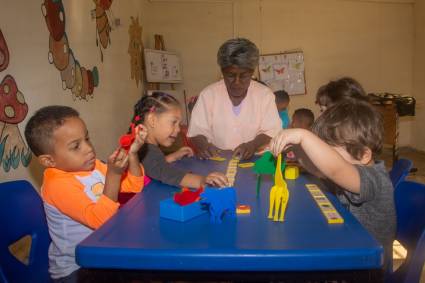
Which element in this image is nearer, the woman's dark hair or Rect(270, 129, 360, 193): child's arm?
Rect(270, 129, 360, 193): child's arm

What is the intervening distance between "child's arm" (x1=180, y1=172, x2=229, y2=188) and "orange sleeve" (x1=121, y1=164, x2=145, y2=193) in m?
0.26

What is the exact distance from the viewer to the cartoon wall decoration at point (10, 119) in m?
2.21

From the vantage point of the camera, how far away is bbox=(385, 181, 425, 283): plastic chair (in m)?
1.22

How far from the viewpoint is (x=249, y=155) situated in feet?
7.14

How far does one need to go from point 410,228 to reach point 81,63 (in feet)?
9.85

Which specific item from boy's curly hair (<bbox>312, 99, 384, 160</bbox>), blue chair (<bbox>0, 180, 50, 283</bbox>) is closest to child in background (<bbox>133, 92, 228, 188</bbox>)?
blue chair (<bbox>0, 180, 50, 283</bbox>)

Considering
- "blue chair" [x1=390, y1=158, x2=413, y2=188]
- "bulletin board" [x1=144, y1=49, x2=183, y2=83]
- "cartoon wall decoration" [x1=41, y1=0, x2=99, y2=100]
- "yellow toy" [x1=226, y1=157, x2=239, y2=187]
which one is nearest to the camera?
"yellow toy" [x1=226, y1=157, x2=239, y2=187]

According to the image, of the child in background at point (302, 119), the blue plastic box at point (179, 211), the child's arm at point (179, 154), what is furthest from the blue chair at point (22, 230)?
the child in background at point (302, 119)

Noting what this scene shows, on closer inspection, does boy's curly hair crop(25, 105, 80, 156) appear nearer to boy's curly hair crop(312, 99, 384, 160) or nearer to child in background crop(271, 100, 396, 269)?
child in background crop(271, 100, 396, 269)

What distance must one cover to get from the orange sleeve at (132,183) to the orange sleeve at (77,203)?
0.25 meters

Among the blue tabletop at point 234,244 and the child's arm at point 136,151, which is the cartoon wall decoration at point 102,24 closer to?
the child's arm at point 136,151

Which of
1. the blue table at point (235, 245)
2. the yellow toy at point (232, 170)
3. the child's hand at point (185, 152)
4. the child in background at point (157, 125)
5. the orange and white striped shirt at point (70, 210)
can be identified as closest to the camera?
the blue table at point (235, 245)

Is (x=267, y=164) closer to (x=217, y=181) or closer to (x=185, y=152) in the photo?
(x=217, y=181)

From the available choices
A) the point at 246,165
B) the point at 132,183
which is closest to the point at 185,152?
the point at 246,165
